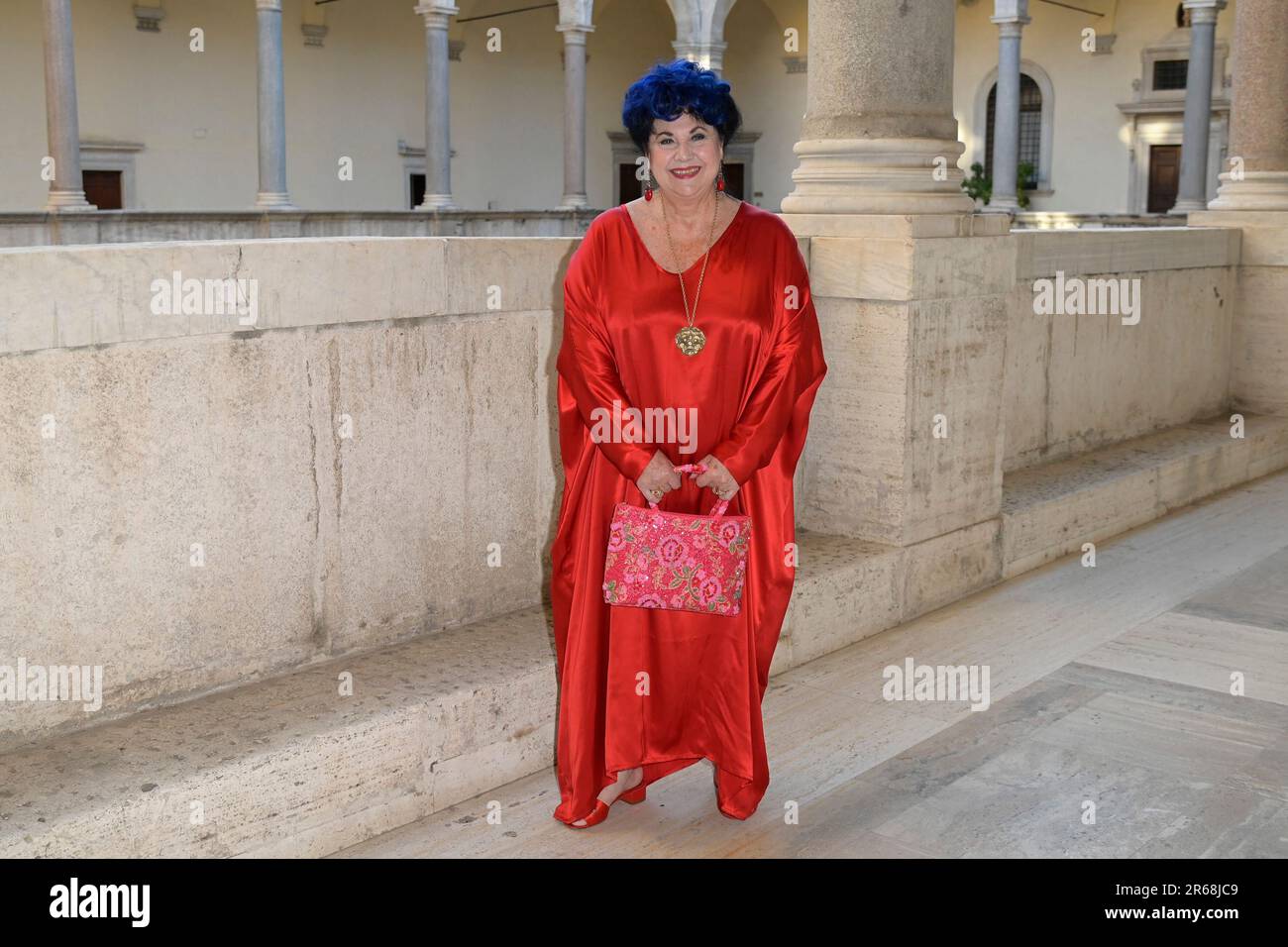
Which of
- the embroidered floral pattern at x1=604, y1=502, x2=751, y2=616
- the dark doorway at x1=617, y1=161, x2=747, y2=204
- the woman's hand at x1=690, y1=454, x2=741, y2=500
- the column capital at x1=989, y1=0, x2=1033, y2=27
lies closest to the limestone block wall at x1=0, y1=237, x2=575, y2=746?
the embroidered floral pattern at x1=604, y1=502, x2=751, y2=616

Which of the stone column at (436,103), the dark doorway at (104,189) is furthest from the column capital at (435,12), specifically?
the dark doorway at (104,189)

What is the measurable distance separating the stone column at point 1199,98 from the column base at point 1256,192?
14227 mm

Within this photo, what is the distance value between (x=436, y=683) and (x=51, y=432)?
1048mm

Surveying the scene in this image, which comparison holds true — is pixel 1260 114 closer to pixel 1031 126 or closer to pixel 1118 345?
pixel 1118 345

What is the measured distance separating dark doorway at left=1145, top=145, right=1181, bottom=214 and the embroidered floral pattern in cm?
2629

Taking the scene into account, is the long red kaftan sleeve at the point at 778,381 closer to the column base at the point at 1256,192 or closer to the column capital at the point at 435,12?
the column base at the point at 1256,192

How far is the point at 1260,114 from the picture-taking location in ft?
27.2

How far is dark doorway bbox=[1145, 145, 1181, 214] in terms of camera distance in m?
26.9

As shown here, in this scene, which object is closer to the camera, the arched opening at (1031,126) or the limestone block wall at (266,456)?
the limestone block wall at (266,456)

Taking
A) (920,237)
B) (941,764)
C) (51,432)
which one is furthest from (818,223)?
(51,432)

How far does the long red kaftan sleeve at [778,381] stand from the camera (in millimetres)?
2992

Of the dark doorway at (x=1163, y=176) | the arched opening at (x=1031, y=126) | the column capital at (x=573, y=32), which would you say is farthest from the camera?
the arched opening at (x=1031, y=126)

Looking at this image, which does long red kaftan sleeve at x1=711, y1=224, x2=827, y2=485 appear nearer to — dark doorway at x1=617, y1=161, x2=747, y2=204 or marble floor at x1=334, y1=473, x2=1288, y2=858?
marble floor at x1=334, y1=473, x2=1288, y2=858
